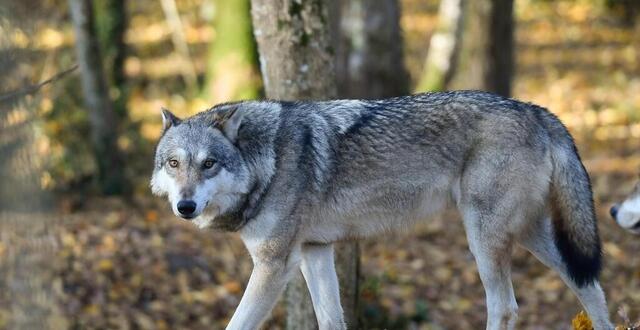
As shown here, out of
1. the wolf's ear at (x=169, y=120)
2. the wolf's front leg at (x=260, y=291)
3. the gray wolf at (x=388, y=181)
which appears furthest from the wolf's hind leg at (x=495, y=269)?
the wolf's ear at (x=169, y=120)

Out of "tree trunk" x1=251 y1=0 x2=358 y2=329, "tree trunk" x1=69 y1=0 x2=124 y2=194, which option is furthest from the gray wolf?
"tree trunk" x1=69 y1=0 x2=124 y2=194

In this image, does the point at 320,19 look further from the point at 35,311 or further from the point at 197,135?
the point at 35,311

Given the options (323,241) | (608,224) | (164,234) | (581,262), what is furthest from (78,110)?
(581,262)

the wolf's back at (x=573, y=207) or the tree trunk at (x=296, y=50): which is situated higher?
the tree trunk at (x=296, y=50)

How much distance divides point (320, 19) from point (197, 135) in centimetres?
150

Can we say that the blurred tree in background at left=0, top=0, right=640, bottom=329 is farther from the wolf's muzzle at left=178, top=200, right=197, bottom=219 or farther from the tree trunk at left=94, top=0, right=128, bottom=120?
the wolf's muzzle at left=178, top=200, right=197, bottom=219

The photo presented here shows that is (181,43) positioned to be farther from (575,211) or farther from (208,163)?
(575,211)

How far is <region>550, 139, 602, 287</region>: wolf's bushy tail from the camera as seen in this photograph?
5602 millimetres

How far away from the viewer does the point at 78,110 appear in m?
12.8

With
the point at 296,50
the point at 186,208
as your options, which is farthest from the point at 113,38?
the point at 186,208

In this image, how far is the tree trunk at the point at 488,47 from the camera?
40.2ft

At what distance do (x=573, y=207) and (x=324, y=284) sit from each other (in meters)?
1.53

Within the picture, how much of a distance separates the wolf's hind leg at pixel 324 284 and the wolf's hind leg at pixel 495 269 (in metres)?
0.88

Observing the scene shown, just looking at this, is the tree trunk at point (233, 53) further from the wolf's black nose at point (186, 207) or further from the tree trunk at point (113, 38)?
the wolf's black nose at point (186, 207)
